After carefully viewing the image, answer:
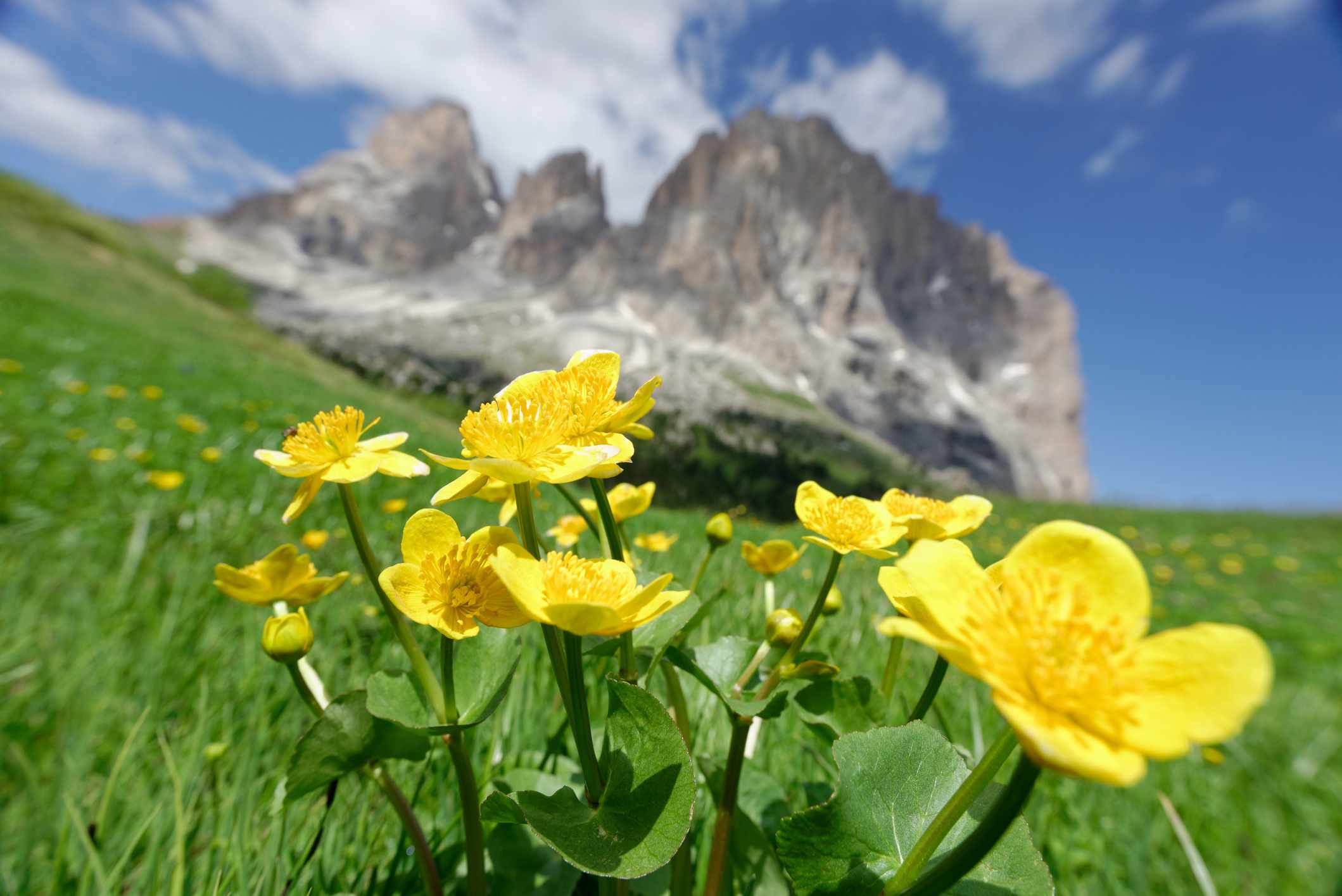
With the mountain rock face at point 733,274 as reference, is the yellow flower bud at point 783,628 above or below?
below

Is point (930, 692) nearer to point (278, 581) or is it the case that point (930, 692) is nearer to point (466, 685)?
point (466, 685)

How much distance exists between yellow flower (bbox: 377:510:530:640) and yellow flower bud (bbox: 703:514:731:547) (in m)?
0.58

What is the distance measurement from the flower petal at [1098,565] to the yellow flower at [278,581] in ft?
3.05

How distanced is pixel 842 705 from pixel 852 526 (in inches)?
11.2

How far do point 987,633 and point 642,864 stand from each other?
0.45 meters

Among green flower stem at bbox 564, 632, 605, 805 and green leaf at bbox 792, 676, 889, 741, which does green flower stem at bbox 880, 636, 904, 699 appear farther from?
green flower stem at bbox 564, 632, 605, 805

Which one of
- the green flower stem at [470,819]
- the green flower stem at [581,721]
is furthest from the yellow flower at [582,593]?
the green flower stem at [470,819]

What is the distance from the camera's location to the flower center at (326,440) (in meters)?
0.91

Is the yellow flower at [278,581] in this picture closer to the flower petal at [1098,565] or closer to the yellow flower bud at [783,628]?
the yellow flower bud at [783,628]

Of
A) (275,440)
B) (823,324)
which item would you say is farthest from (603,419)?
(823,324)

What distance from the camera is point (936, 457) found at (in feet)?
250

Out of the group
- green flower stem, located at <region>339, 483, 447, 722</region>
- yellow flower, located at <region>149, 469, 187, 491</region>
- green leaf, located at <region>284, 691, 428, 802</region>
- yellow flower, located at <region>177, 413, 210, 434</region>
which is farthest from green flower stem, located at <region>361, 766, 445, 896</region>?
yellow flower, located at <region>177, 413, 210, 434</region>

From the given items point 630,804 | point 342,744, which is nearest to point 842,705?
point 630,804

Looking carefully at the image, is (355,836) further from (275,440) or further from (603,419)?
(275,440)
